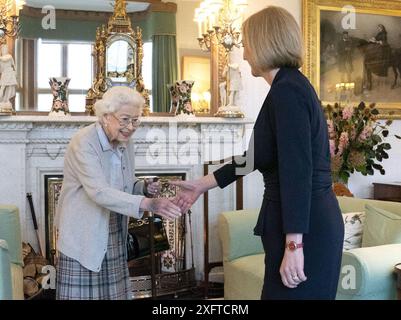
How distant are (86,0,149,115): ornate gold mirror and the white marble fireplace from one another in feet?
0.83

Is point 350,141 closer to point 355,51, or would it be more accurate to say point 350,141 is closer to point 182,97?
point 355,51

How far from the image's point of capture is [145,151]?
154 inches

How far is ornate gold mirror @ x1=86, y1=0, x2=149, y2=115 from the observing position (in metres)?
3.84

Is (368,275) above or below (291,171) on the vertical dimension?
below

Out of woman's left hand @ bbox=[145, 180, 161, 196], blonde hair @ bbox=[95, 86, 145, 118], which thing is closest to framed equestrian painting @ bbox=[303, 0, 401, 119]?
woman's left hand @ bbox=[145, 180, 161, 196]

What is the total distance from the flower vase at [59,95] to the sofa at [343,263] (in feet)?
4.80

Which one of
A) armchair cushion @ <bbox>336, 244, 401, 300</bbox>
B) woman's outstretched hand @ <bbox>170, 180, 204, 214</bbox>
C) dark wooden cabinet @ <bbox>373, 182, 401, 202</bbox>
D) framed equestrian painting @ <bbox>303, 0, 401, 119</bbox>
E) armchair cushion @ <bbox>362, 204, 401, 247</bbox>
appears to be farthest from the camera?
framed equestrian painting @ <bbox>303, 0, 401, 119</bbox>

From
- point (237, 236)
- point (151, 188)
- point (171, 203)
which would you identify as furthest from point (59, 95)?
point (171, 203)

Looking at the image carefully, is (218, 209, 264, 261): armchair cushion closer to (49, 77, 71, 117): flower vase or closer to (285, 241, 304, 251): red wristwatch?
(49, 77, 71, 117): flower vase

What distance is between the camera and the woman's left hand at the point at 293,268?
4.44 ft

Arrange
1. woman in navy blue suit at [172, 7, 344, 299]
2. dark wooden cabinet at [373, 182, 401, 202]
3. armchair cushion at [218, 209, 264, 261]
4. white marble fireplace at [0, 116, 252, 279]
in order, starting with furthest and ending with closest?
dark wooden cabinet at [373, 182, 401, 202] < white marble fireplace at [0, 116, 252, 279] < armchair cushion at [218, 209, 264, 261] < woman in navy blue suit at [172, 7, 344, 299]

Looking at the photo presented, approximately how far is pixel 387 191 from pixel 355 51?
1.29m

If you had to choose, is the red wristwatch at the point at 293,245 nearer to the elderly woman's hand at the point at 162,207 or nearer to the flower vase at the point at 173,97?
the elderly woman's hand at the point at 162,207
